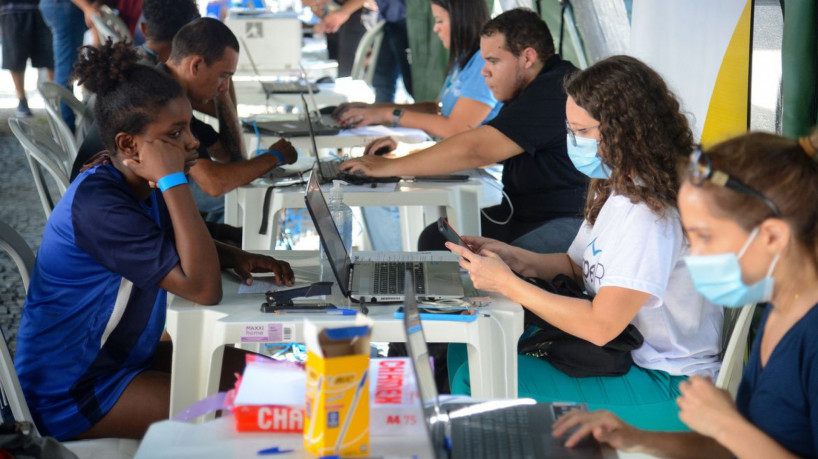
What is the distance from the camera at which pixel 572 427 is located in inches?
56.0

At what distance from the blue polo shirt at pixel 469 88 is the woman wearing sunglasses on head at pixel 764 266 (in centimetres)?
268

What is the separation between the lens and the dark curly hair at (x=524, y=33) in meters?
3.35

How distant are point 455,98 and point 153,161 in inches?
93.2

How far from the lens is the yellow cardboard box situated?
122cm

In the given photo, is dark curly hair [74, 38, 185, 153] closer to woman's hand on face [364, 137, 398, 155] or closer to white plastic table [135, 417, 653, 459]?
white plastic table [135, 417, 653, 459]

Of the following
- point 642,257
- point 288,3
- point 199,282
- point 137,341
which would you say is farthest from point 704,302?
point 288,3

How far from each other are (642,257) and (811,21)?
2.47ft

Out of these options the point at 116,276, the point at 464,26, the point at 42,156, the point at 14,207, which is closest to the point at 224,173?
the point at 42,156

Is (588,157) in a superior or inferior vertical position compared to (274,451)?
superior

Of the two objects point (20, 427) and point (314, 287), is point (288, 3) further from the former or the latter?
point (20, 427)

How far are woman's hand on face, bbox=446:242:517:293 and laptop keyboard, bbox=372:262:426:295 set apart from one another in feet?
0.38

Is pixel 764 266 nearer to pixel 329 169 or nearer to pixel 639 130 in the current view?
pixel 639 130

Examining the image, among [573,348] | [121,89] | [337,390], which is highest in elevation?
[121,89]

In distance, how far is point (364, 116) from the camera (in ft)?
13.9
